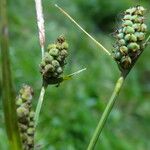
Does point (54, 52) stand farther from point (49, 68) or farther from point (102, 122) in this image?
point (102, 122)

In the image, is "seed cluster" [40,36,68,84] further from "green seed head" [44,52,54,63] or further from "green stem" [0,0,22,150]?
"green stem" [0,0,22,150]

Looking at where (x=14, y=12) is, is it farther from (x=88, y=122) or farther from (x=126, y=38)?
(x=126, y=38)

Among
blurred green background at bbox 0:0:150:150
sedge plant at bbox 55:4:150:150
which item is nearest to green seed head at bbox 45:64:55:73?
sedge plant at bbox 55:4:150:150

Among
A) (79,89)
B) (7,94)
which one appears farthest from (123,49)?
(79,89)

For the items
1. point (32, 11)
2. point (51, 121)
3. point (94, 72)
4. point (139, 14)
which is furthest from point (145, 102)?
point (139, 14)

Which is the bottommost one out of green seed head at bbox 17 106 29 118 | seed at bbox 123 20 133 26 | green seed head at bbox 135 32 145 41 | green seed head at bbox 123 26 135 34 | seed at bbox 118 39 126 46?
green seed head at bbox 17 106 29 118

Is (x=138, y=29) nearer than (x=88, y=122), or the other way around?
(x=138, y=29)
